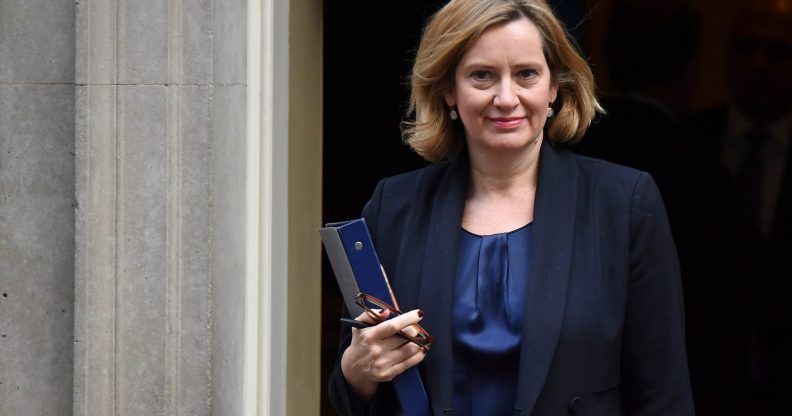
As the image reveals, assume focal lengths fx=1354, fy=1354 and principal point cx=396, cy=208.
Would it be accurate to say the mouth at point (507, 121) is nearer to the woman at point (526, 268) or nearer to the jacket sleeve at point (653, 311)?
the woman at point (526, 268)

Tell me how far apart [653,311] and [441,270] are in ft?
1.73

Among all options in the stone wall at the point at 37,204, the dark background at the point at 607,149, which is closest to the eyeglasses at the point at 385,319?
the stone wall at the point at 37,204

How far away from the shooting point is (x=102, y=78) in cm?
489

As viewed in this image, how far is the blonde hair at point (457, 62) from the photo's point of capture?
334 centimetres

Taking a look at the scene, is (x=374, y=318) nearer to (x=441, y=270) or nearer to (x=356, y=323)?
(x=356, y=323)

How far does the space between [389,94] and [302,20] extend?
4.20 feet

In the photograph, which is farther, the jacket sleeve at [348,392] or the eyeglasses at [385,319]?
the jacket sleeve at [348,392]

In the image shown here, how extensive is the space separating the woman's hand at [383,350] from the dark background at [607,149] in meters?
2.58

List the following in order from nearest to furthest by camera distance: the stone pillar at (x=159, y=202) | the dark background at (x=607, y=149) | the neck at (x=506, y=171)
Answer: the neck at (x=506, y=171), the stone pillar at (x=159, y=202), the dark background at (x=607, y=149)

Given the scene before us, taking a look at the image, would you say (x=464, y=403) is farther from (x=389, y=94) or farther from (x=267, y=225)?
(x=389, y=94)

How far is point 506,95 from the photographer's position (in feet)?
10.8

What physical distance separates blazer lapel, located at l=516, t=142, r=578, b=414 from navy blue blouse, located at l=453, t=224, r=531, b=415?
1.8 inches

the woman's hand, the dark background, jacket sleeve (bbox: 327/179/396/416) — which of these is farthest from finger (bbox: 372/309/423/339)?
the dark background

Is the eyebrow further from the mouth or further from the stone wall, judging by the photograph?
the stone wall
